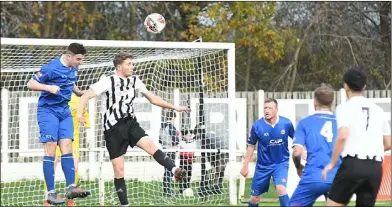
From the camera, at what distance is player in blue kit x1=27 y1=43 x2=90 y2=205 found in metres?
13.0

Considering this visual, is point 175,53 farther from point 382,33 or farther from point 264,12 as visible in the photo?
point 382,33

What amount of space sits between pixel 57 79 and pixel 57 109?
43cm

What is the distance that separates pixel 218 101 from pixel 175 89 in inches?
47.6

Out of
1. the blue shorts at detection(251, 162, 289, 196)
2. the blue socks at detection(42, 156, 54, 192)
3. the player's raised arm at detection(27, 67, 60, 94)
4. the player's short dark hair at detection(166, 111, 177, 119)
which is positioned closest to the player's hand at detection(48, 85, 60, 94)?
the player's raised arm at detection(27, 67, 60, 94)

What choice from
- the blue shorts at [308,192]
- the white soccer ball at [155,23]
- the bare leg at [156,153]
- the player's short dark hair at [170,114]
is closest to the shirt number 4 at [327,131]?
the blue shorts at [308,192]

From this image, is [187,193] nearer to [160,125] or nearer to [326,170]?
[160,125]

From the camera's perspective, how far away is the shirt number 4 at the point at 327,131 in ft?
35.4

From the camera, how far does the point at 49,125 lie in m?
13.1

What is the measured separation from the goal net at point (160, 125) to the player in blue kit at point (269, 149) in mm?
4454

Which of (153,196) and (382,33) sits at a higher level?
(382,33)

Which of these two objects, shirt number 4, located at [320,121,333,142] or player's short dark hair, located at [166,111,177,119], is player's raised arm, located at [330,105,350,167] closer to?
shirt number 4, located at [320,121,333,142]

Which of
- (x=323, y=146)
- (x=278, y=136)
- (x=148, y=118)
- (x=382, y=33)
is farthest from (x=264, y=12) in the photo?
(x=323, y=146)

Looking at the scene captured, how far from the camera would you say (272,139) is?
547 inches

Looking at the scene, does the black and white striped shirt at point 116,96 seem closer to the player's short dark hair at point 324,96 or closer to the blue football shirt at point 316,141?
the blue football shirt at point 316,141
